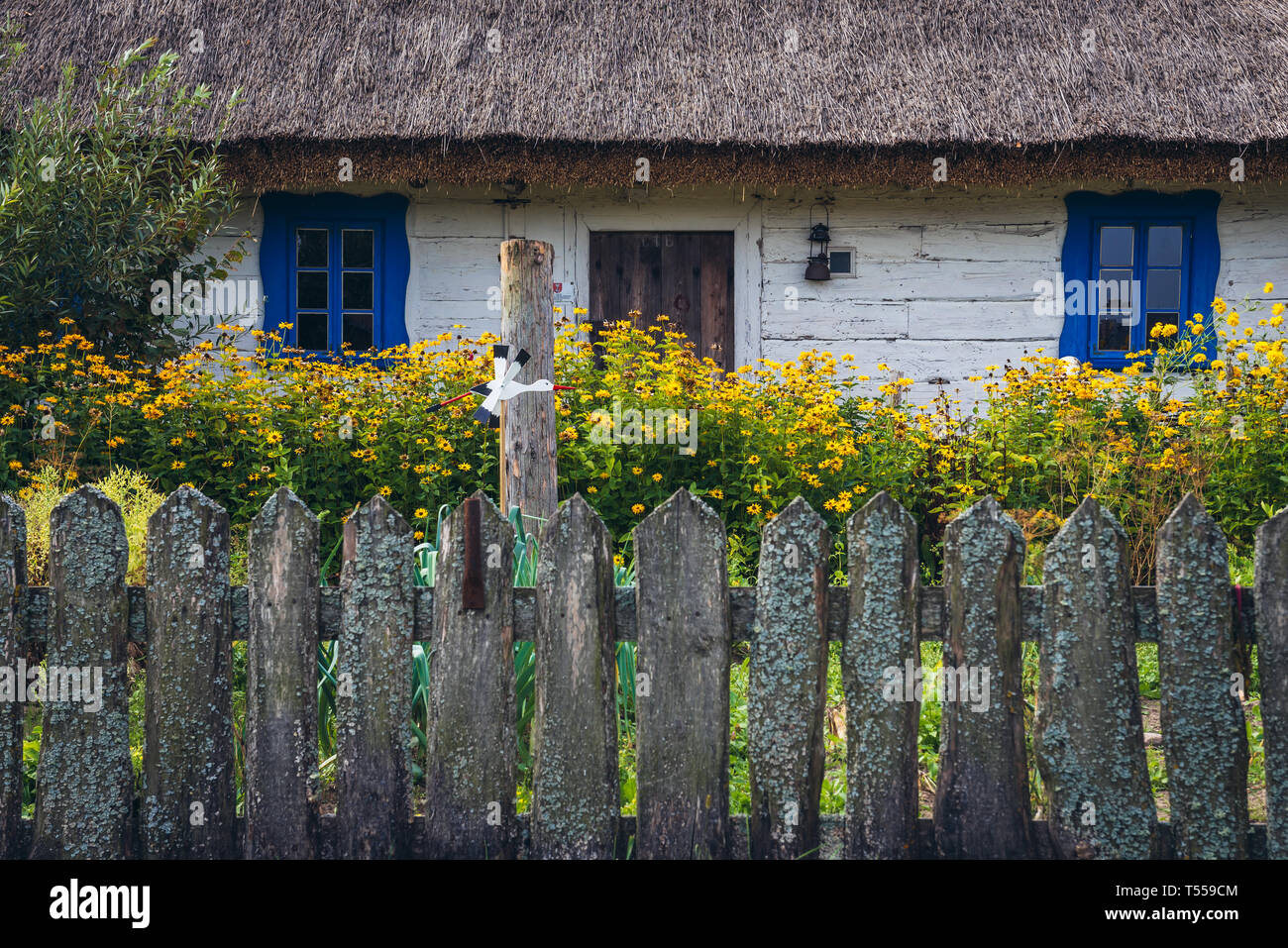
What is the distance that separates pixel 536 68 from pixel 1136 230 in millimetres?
4274

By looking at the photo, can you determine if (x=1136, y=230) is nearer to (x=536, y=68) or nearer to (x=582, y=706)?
(x=536, y=68)

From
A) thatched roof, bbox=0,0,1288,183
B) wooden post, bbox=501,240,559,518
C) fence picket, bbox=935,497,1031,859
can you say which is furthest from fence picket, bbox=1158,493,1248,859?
thatched roof, bbox=0,0,1288,183

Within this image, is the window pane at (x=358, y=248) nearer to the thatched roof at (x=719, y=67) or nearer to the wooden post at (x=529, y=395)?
the thatched roof at (x=719, y=67)

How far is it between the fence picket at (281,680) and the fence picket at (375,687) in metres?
0.07

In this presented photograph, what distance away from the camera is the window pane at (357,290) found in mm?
7211

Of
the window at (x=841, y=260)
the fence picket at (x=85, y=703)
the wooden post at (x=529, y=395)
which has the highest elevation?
the window at (x=841, y=260)

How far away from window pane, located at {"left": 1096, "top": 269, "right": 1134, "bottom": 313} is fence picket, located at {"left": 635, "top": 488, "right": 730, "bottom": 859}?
605 centimetres

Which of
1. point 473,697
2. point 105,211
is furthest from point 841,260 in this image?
point 473,697

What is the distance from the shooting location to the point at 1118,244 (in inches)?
285

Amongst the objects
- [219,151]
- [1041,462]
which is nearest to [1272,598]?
[1041,462]

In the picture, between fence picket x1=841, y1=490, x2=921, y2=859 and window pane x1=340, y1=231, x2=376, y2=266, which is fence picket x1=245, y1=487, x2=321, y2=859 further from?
window pane x1=340, y1=231, x2=376, y2=266

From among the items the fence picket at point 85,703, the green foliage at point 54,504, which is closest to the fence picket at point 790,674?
the fence picket at point 85,703

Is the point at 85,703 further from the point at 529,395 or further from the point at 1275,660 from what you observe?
the point at 1275,660

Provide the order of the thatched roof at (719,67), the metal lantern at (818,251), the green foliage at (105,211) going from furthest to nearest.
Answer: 1. the metal lantern at (818,251)
2. the thatched roof at (719,67)
3. the green foliage at (105,211)
